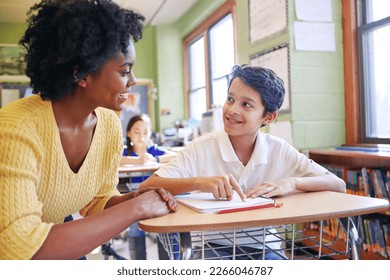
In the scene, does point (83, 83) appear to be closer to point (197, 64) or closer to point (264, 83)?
point (264, 83)

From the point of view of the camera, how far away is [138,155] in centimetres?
269

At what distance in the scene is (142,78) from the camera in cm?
537

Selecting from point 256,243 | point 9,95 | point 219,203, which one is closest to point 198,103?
point 9,95

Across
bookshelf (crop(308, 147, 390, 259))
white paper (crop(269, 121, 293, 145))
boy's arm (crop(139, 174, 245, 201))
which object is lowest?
bookshelf (crop(308, 147, 390, 259))

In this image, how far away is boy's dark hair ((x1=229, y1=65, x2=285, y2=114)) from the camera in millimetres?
1221

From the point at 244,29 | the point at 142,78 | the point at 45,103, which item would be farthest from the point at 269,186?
the point at 142,78

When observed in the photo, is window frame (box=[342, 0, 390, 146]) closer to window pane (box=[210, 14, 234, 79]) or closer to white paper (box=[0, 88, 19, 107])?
window pane (box=[210, 14, 234, 79])

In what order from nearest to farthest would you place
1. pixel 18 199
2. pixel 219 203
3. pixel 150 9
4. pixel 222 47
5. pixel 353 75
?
pixel 18 199 → pixel 219 203 → pixel 353 75 → pixel 222 47 → pixel 150 9


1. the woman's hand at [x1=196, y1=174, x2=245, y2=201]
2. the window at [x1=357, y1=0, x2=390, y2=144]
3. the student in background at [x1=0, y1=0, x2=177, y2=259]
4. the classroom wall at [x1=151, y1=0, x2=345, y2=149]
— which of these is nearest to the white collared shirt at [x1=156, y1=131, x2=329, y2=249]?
the woman's hand at [x1=196, y1=174, x2=245, y2=201]

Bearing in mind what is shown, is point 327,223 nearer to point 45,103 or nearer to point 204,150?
point 204,150

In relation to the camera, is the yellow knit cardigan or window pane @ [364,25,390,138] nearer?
the yellow knit cardigan

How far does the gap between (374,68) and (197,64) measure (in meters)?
2.91

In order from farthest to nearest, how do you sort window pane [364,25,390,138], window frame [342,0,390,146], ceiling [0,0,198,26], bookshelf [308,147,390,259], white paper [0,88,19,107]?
white paper [0,88,19,107], ceiling [0,0,198,26], window frame [342,0,390,146], window pane [364,25,390,138], bookshelf [308,147,390,259]

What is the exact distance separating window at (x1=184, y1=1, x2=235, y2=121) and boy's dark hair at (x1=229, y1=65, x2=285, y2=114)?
1810mm
